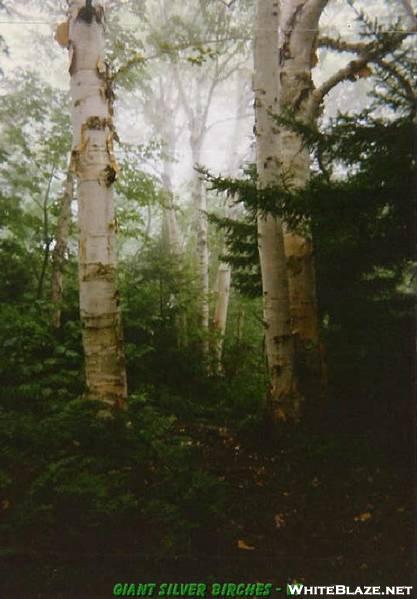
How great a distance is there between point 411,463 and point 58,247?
559 cm

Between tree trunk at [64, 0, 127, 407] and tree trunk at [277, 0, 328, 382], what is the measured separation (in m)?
1.83

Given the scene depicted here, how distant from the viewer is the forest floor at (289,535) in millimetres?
2410

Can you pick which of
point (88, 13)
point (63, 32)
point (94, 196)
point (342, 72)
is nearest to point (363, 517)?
point (94, 196)

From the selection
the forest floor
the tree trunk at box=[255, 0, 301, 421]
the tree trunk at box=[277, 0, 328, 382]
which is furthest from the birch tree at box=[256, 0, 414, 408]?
the forest floor

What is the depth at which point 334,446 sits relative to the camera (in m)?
3.62

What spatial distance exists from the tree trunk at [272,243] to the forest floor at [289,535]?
1.61ft

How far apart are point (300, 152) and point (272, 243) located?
107 centimetres

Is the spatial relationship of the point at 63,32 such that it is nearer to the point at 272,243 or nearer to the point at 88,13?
the point at 88,13

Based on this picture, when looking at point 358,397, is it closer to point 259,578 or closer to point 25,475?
point 259,578

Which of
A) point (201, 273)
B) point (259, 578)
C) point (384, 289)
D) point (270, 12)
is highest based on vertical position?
point (270, 12)

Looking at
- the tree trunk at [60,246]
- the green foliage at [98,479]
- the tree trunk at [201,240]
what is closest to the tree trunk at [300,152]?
the green foliage at [98,479]

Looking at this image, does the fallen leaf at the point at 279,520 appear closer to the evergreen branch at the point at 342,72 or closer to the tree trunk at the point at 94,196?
the tree trunk at the point at 94,196

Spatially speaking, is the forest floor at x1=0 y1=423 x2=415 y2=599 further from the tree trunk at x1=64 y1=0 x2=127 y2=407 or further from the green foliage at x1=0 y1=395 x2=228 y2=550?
the tree trunk at x1=64 y1=0 x2=127 y2=407

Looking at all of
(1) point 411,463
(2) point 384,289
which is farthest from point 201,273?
(1) point 411,463
